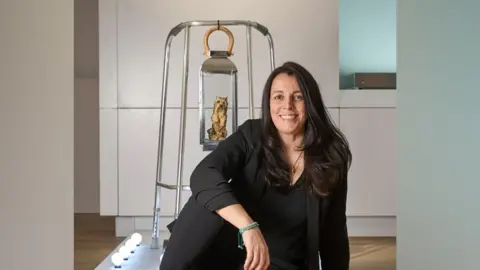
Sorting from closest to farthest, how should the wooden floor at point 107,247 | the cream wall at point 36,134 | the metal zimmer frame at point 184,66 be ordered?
the cream wall at point 36,134 < the metal zimmer frame at point 184,66 < the wooden floor at point 107,247

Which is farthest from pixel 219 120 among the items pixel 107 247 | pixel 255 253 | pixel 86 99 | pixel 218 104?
pixel 86 99

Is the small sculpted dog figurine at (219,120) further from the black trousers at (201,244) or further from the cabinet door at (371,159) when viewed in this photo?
the cabinet door at (371,159)

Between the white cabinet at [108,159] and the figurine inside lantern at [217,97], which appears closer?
the figurine inside lantern at [217,97]

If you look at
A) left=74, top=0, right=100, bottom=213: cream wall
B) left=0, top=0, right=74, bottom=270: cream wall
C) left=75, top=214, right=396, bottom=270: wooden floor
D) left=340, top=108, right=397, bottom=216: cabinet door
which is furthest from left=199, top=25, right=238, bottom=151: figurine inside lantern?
left=0, top=0, right=74, bottom=270: cream wall

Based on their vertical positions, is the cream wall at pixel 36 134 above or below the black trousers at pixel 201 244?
above

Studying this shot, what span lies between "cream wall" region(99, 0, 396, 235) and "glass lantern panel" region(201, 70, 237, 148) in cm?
88

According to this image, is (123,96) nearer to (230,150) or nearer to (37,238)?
(230,150)

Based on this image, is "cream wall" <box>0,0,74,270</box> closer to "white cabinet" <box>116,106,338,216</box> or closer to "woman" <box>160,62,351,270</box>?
"woman" <box>160,62,351,270</box>

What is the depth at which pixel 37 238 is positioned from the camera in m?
0.47

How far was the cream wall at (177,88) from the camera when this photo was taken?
3.39m

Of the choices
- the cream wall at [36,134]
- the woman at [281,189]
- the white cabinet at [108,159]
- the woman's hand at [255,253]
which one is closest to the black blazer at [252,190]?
the woman at [281,189]

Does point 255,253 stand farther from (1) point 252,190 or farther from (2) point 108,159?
(2) point 108,159

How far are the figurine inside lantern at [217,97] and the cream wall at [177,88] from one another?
88 cm

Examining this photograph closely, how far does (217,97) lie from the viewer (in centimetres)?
248
